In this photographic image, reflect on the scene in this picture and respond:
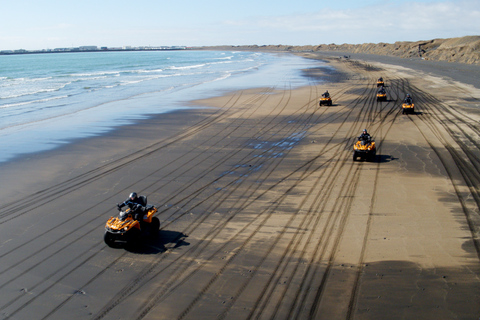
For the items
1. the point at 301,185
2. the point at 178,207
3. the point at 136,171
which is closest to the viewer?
the point at 178,207

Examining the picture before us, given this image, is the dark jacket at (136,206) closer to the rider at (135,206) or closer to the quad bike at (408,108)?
the rider at (135,206)

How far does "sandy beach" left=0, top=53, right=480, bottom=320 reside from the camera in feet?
28.1

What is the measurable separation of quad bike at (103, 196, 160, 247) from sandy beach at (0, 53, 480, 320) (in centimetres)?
32

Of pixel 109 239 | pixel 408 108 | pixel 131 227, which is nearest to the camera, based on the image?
pixel 131 227

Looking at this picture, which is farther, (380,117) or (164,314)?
(380,117)

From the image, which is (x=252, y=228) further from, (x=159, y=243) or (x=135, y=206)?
(x=135, y=206)

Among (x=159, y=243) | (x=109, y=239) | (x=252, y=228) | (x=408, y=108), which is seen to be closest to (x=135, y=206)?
(x=109, y=239)

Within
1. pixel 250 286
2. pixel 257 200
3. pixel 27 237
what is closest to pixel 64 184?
pixel 27 237

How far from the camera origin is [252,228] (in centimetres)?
1209

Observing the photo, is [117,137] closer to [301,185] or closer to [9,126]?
[9,126]

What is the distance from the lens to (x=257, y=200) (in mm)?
14398

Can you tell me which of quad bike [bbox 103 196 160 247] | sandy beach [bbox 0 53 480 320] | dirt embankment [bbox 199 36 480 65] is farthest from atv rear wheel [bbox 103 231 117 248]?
dirt embankment [bbox 199 36 480 65]

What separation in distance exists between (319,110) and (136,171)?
1918cm

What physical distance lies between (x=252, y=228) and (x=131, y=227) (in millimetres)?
3569
